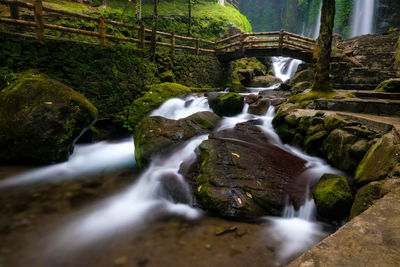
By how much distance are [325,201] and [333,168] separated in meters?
1.06

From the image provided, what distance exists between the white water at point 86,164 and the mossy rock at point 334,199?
441 cm

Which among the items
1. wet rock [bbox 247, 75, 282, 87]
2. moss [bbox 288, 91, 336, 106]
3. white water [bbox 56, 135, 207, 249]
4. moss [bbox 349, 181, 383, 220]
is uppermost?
wet rock [bbox 247, 75, 282, 87]

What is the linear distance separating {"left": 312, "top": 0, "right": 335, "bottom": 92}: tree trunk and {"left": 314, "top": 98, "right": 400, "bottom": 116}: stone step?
130 centimetres

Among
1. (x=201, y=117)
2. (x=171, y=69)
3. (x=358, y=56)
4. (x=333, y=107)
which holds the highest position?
(x=358, y=56)

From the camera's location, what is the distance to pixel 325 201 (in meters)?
2.97

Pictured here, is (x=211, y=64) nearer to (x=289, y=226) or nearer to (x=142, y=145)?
(x=142, y=145)

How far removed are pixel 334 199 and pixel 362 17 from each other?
105 ft

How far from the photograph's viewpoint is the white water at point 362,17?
23.6 m

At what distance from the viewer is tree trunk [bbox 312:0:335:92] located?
228 inches

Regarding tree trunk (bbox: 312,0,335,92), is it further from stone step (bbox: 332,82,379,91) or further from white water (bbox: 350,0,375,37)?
white water (bbox: 350,0,375,37)

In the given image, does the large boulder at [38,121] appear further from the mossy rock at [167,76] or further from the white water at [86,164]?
the mossy rock at [167,76]

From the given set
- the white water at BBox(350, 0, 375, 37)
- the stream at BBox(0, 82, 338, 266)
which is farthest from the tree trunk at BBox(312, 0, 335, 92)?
the white water at BBox(350, 0, 375, 37)

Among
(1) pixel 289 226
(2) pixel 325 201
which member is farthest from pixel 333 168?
(1) pixel 289 226

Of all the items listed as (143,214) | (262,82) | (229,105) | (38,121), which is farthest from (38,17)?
(262,82)
